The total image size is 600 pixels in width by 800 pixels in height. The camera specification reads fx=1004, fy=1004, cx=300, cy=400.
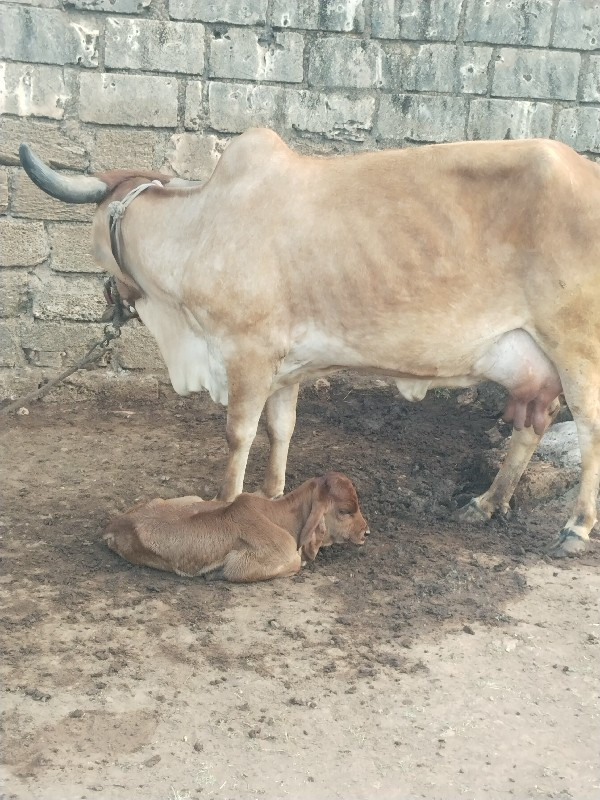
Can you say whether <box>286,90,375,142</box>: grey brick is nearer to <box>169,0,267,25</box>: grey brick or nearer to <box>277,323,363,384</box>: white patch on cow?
<box>169,0,267,25</box>: grey brick

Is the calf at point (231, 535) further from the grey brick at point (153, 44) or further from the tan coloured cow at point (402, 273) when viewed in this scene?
the grey brick at point (153, 44)

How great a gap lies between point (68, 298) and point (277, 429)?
228cm

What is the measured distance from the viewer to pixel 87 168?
21.8ft

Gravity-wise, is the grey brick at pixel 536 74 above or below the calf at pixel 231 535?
above

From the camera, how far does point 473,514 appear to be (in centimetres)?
519

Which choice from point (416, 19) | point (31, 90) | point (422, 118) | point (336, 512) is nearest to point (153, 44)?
point (31, 90)

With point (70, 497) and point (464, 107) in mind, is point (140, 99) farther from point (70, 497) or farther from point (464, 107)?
point (70, 497)

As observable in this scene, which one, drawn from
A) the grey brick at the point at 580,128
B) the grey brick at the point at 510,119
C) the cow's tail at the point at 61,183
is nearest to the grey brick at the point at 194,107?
the cow's tail at the point at 61,183

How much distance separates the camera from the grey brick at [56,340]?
22.7 ft

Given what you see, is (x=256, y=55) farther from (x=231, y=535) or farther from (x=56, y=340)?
(x=231, y=535)

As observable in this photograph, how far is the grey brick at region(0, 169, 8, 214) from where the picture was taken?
6.59m

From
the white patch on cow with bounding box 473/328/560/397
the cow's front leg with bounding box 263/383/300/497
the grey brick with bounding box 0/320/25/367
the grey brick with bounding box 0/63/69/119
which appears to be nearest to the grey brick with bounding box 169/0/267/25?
the grey brick with bounding box 0/63/69/119

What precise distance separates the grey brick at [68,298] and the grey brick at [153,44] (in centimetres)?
144

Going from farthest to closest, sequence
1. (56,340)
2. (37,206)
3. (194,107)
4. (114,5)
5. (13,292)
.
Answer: (56,340) → (13,292) → (37,206) → (194,107) → (114,5)
